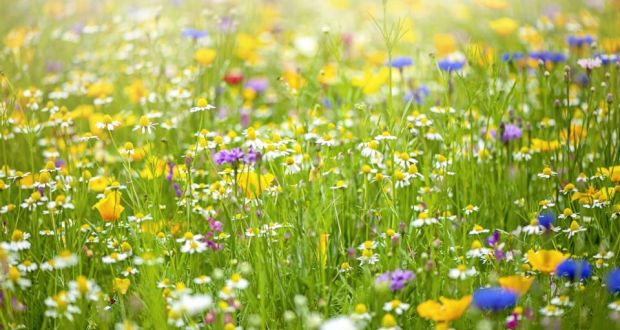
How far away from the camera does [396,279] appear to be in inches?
62.3

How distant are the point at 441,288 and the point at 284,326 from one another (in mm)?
397

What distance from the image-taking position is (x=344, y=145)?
251 cm

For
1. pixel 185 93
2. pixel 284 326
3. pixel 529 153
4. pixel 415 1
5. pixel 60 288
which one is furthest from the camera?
pixel 415 1

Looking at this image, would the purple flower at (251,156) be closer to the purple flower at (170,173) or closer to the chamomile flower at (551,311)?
the purple flower at (170,173)

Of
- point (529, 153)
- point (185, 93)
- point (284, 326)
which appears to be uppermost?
point (185, 93)

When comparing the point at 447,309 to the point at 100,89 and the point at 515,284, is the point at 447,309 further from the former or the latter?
the point at 100,89

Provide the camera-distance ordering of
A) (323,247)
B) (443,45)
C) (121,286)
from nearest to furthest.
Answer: (121,286) < (323,247) < (443,45)

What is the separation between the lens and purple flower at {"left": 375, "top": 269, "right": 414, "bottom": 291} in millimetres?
1575

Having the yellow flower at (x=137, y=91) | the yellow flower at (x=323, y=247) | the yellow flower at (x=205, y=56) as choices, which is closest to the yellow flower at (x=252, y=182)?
the yellow flower at (x=323, y=247)

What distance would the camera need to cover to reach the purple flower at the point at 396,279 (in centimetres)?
158

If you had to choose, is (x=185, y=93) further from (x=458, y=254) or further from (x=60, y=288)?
(x=458, y=254)

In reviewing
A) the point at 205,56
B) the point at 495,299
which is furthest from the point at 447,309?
the point at 205,56

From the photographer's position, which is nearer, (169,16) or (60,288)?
(60,288)

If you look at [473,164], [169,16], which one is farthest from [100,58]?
[473,164]
